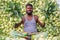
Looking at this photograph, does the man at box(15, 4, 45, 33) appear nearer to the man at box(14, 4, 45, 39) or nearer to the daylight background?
the man at box(14, 4, 45, 39)

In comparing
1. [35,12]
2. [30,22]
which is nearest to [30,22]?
[30,22]

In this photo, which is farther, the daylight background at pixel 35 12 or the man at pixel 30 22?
the daylight background at pixel 35 12

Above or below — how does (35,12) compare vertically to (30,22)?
below

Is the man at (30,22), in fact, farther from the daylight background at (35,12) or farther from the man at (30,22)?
the daylight background at (35,12)

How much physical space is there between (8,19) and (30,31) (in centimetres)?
403

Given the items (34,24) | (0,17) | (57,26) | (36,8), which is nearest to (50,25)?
(57,26)

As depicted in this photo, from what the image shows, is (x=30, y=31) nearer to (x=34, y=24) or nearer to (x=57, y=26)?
(x=34, y=24)

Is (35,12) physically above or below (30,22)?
below

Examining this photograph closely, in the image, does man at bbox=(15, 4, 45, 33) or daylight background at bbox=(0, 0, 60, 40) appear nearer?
man at bbox=(15, 4, 45, 33)

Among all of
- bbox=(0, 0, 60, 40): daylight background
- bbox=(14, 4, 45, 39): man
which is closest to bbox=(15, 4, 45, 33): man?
bbox=(14, 4, 45, 39): man

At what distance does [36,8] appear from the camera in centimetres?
1080

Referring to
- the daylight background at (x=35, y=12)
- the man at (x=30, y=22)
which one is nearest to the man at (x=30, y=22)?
the man at (x=30, y=22)

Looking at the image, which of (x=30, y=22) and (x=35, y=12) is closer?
(x=30, y=22)

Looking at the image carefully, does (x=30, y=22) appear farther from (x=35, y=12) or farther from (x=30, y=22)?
(x=35, y=12)
